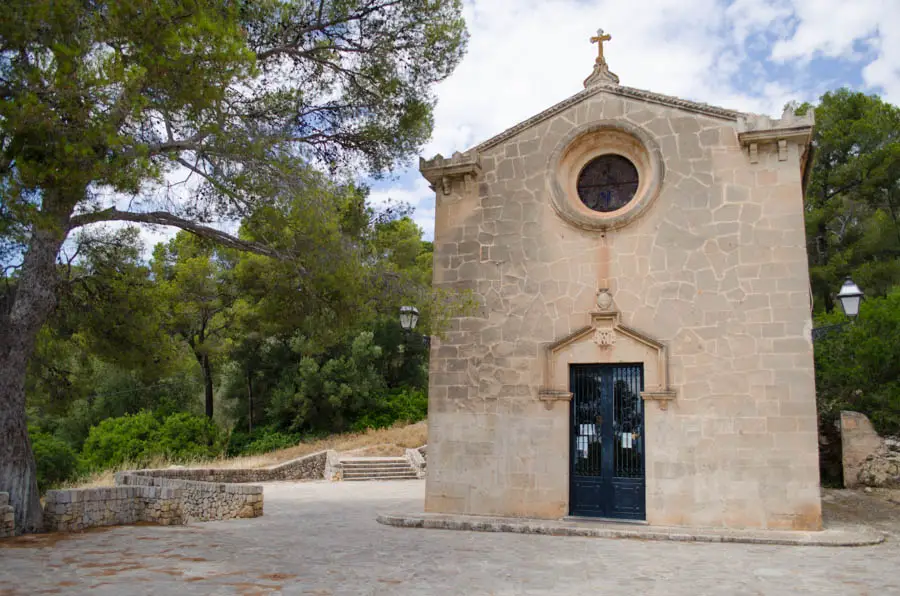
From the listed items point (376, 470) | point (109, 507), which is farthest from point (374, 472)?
point (109, 507)

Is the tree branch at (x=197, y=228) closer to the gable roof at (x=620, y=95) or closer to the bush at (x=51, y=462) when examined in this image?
the gable roof at (x=620, y=95)

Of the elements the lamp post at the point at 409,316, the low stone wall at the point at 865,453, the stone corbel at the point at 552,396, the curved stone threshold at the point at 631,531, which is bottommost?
the curved stone threshold at the point at 631,531

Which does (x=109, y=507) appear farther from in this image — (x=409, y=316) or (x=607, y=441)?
(x=607, y=441)

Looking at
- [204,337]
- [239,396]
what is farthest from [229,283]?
[239,396]

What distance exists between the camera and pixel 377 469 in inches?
806

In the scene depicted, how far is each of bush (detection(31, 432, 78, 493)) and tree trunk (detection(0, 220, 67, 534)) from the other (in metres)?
9.15

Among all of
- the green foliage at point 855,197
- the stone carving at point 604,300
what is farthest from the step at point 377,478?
the green foliage at point 855,197

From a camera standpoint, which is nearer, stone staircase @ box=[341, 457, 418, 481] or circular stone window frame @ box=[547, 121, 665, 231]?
circular stone window frame @ box=[547, 121, 665, 231]

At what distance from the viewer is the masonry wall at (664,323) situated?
9.31 m

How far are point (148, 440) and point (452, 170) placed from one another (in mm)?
17771

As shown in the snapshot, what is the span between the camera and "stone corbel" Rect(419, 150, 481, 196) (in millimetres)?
11311

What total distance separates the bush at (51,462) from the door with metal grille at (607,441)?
44.2ft

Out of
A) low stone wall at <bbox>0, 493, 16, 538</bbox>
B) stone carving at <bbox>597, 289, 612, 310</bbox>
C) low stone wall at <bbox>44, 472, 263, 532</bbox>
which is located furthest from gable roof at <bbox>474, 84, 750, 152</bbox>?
low stone wall at <bbox>0, 493, 16, 538</bbox>

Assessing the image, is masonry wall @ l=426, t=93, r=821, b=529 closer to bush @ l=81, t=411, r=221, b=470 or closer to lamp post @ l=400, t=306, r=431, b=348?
lamp post @ l=400, t=306, r=431, b=348
